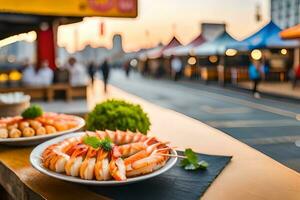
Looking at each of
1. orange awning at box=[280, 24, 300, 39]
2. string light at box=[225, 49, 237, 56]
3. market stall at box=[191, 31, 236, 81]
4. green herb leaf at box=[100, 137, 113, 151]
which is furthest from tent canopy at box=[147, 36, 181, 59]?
green herb leaf at box=[100, 137, 113, 151]

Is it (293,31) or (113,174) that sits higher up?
(293,31)

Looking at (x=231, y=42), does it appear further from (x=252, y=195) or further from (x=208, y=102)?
(x=252, y=195)

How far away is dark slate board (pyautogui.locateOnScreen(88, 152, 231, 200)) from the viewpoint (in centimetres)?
154

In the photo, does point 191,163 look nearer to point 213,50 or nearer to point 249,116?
point 249,116

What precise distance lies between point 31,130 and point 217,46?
73.0ft

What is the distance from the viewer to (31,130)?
2.32m

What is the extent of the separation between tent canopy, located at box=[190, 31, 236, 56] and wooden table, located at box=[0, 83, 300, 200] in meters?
20.7

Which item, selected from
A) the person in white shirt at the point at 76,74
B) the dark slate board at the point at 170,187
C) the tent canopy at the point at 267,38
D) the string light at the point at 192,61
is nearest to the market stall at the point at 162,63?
the string light at the point at 192,61

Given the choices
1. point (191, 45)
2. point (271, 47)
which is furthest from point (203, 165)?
point (191, 45)

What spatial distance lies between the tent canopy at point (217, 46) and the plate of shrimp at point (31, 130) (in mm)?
20706

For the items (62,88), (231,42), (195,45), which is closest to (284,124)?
(62,88)

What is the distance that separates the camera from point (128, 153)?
1.72 meters

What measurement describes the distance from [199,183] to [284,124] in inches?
302

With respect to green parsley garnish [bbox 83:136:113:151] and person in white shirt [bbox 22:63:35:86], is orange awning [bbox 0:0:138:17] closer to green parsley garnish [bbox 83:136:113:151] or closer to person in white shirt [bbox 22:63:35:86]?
green parsley garnish [bbox 83:136:113:151]
